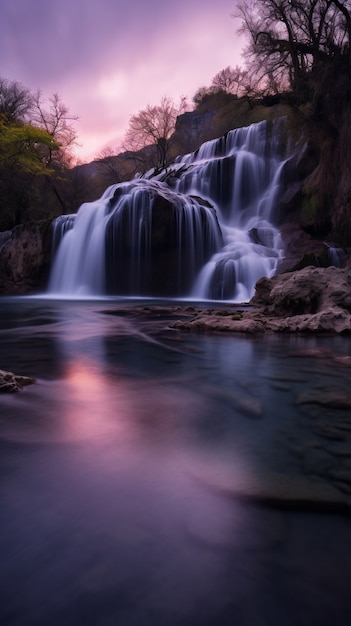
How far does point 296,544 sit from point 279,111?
89.2 ft

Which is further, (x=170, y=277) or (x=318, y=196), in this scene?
(x=170, y=277)

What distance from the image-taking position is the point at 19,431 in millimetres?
2227

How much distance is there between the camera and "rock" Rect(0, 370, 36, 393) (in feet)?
9.62

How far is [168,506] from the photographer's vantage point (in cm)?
152

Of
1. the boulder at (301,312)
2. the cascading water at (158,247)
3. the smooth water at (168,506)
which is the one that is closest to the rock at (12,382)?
the smooth water at (168,506)

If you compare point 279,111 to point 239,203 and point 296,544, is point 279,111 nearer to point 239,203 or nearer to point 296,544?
point 239,203

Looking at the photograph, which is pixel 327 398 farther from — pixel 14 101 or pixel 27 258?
pixel 14 101

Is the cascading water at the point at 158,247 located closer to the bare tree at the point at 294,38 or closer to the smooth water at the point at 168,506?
the bare tree at the point at 294,38

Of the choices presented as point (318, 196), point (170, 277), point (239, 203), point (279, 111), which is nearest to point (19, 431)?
point (170, 277)

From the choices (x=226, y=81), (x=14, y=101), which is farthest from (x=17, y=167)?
(x=226, y=81)

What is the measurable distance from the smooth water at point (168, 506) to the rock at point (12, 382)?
0.28 feet

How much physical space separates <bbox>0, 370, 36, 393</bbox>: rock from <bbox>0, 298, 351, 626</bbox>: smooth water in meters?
0.09

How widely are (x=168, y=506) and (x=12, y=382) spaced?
1937 mm

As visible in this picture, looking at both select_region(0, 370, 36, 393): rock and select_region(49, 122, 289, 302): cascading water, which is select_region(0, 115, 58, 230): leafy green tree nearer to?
select_region(49, 122, 289, 302): cascading water
